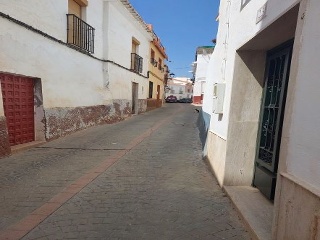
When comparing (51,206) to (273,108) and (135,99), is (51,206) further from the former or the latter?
(135,99)

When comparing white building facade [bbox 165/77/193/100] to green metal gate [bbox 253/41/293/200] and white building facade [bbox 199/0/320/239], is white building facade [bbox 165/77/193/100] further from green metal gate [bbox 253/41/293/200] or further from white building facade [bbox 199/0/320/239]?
green metal gate [bbox 253/41/293/200]

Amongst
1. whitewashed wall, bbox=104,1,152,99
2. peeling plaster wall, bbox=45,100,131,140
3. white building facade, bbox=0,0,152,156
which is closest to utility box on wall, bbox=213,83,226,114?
white building facade, bbox=0,0,152,156

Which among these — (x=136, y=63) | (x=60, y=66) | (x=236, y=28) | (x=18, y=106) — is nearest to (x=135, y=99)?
(x=136, y=63)

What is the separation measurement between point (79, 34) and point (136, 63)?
7.33 meters

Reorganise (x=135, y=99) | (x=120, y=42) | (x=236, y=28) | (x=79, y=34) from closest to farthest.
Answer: (x=236, y=28), (x=79, y=34), (x=120, y=42), (x=135, y=99)

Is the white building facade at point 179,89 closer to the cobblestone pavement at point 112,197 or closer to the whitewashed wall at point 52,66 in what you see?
the whitewashed wall at point 52,66

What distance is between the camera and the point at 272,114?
3828 millimetres

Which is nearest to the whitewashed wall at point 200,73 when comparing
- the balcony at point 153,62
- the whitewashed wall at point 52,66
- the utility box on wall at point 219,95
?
the balcony at point 153,62

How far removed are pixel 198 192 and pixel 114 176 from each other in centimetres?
159

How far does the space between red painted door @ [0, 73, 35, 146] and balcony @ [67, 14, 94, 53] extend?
97.0 inches

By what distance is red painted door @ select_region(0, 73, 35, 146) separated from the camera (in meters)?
6.20

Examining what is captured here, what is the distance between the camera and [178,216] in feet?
10.6

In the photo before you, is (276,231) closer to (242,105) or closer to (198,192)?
(198,192)

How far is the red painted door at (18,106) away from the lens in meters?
6.20
